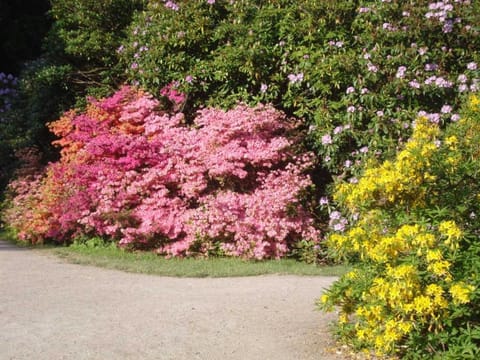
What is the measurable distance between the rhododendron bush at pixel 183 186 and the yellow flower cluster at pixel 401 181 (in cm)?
422

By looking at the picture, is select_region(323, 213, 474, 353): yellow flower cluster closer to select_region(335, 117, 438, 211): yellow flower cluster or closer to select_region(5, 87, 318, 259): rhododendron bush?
select_region(335, 117, 438, 211): yellow flower cluster

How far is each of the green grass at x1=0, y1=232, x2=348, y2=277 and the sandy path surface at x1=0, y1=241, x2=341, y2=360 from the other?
0.31 m

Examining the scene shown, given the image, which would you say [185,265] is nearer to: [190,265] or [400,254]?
[190,265]

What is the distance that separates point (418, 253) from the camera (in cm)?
421

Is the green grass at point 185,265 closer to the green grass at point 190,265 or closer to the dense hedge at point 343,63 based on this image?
the green grass at point 190,265

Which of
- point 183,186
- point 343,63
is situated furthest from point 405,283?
point 183,186

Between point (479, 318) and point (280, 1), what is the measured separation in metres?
7.13

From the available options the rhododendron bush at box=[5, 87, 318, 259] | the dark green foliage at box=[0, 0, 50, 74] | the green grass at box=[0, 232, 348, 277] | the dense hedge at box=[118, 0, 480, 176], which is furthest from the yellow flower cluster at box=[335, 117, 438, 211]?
the dark green foliage at box=[0, 0, 50, 74]

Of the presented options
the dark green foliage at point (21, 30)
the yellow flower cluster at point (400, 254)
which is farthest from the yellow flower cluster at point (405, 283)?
the dark green foliage at point (21, 30)

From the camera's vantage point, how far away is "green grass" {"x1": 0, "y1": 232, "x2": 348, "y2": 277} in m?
7.99

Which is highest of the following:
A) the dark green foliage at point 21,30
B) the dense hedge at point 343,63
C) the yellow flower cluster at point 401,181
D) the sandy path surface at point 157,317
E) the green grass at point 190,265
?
the dark green foliage at point 21,30

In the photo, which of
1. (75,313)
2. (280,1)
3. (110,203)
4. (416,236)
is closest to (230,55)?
(280,1)

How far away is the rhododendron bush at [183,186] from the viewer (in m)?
9.20

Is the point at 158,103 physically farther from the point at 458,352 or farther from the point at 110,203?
the point at 458,352
